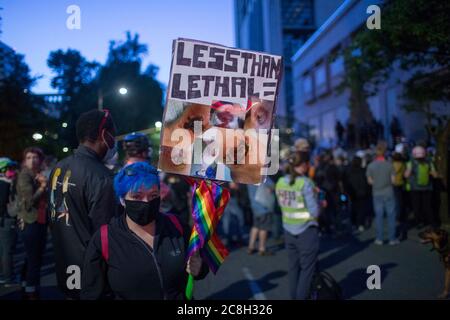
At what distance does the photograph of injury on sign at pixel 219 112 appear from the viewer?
256 centimetres

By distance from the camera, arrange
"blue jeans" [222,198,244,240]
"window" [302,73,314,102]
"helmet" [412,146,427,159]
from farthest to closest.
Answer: "window" [302,73,314,102], "helmet" [412,146,427,159], "blue jeans" [222,198,244,240]

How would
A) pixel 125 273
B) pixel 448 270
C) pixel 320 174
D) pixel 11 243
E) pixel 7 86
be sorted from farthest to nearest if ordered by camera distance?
pixel 320 174 < pixel 7 86 < pixel 11 243 < pixel 448 270 < pixel 125 273

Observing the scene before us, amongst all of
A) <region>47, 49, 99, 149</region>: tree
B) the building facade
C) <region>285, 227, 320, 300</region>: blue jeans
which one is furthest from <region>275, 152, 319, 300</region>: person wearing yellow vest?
the building facade

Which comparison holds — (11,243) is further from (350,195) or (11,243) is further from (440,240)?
(350,195)

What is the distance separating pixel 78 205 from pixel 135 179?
757mm

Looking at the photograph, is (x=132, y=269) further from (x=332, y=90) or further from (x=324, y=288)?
(x=332, y=90)

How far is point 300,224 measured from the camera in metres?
5.22

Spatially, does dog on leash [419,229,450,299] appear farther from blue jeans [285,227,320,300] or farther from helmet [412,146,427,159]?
helmet [412,146,427,159]

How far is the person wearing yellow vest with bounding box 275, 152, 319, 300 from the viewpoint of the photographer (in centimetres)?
510

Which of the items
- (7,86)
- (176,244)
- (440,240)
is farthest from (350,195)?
(176,244)

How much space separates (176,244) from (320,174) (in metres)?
10.4

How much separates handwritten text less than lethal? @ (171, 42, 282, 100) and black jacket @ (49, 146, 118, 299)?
0.85 meters

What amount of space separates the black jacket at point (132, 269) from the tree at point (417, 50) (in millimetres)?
→ 5548

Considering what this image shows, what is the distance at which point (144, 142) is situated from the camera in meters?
4.16
